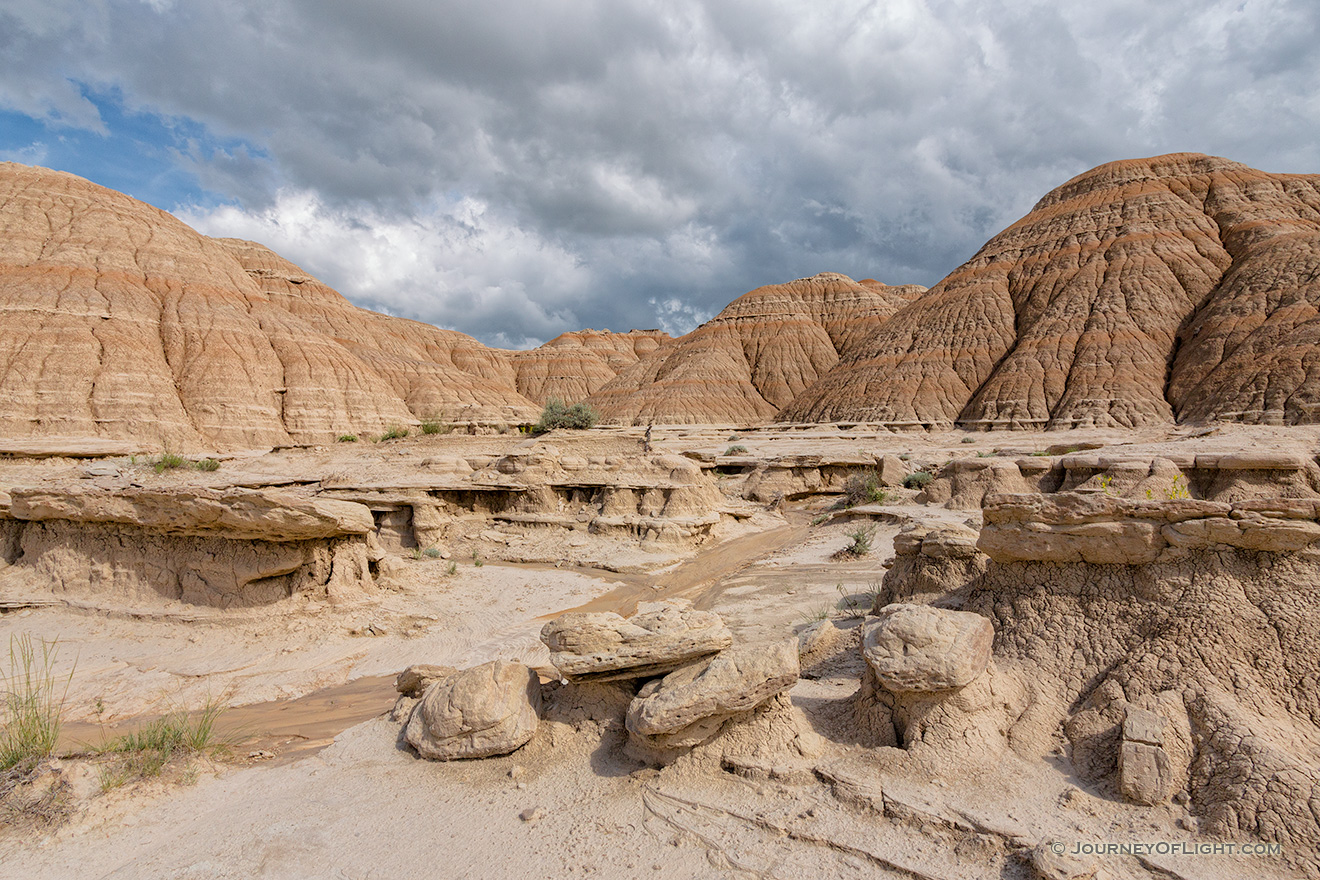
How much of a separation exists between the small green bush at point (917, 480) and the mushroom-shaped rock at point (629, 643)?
1610 centimetres

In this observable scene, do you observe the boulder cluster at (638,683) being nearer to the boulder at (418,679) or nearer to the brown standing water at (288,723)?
the boulder at (418,679)

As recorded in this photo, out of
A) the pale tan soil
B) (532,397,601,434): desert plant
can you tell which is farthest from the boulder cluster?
(532,397,601,434): desert plant

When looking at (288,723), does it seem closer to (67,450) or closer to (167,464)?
(167,464)

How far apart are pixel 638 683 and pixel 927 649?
2.27 meters

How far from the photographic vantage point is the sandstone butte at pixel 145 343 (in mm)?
30141

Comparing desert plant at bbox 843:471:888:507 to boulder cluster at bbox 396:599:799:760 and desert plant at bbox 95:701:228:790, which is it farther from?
desert plant at bbox 95:701:228:790

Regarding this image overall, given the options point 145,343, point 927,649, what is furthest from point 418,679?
point 145,343

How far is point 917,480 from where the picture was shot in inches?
754

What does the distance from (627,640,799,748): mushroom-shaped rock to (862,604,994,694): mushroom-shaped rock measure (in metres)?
0.61

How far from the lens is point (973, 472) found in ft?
51.6

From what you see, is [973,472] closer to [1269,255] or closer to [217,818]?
[217,818]

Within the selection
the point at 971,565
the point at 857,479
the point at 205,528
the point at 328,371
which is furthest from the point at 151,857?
the point at 328,371

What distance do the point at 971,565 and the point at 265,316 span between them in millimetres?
47383

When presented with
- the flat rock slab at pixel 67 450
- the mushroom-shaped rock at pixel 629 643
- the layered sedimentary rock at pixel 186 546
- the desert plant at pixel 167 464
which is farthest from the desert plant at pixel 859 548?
the flat rock slab at pixel 67 450
